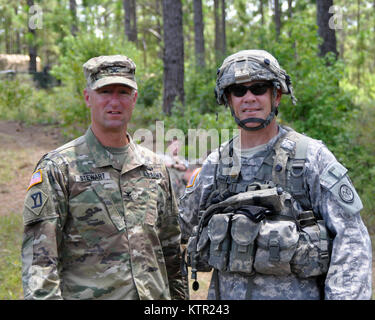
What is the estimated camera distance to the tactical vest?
2357 millimetres

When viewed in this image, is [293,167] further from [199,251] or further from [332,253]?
[199,251]

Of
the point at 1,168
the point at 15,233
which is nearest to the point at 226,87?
the point at 15,233

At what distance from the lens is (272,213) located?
97.2 inches

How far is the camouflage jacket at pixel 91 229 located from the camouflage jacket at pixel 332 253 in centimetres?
48

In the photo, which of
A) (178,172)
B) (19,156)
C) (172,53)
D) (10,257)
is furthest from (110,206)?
(172,53)

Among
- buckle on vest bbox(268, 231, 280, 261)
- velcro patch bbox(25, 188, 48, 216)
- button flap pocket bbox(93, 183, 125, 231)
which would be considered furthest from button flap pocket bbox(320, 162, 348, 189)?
velcro patch bbox(25, 188, 48, 216)

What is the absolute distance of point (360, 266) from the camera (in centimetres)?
228

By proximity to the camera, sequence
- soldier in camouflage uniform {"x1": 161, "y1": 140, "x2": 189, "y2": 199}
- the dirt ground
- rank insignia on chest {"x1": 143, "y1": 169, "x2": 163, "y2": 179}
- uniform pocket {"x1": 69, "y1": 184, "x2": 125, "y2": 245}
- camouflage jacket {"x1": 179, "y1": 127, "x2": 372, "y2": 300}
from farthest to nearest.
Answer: the dirt ground → soldier in camouflage uniform {"x1": 161, "y1": 140, "x2": 189, "y2": 199} → rank insignia on chest {"x1": 143, "y1": 169, "x2": 163, "y2": 179} → uniform pocket {"x1": 69, "y1": 184, "x2": 125, "y2": 245} → camouflage jacket {"x1": 179, "y1": 127, "x2": 372, "y2": 300}

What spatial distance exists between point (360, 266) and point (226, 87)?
1254mm

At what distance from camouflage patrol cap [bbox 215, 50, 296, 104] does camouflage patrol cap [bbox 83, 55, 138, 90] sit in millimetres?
552

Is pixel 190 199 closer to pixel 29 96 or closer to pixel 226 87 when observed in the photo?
pixel 226 87

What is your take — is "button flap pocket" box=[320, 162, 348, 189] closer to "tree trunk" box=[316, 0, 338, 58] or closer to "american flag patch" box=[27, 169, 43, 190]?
"american flag patch" box=[27, 169, 43, 190]
